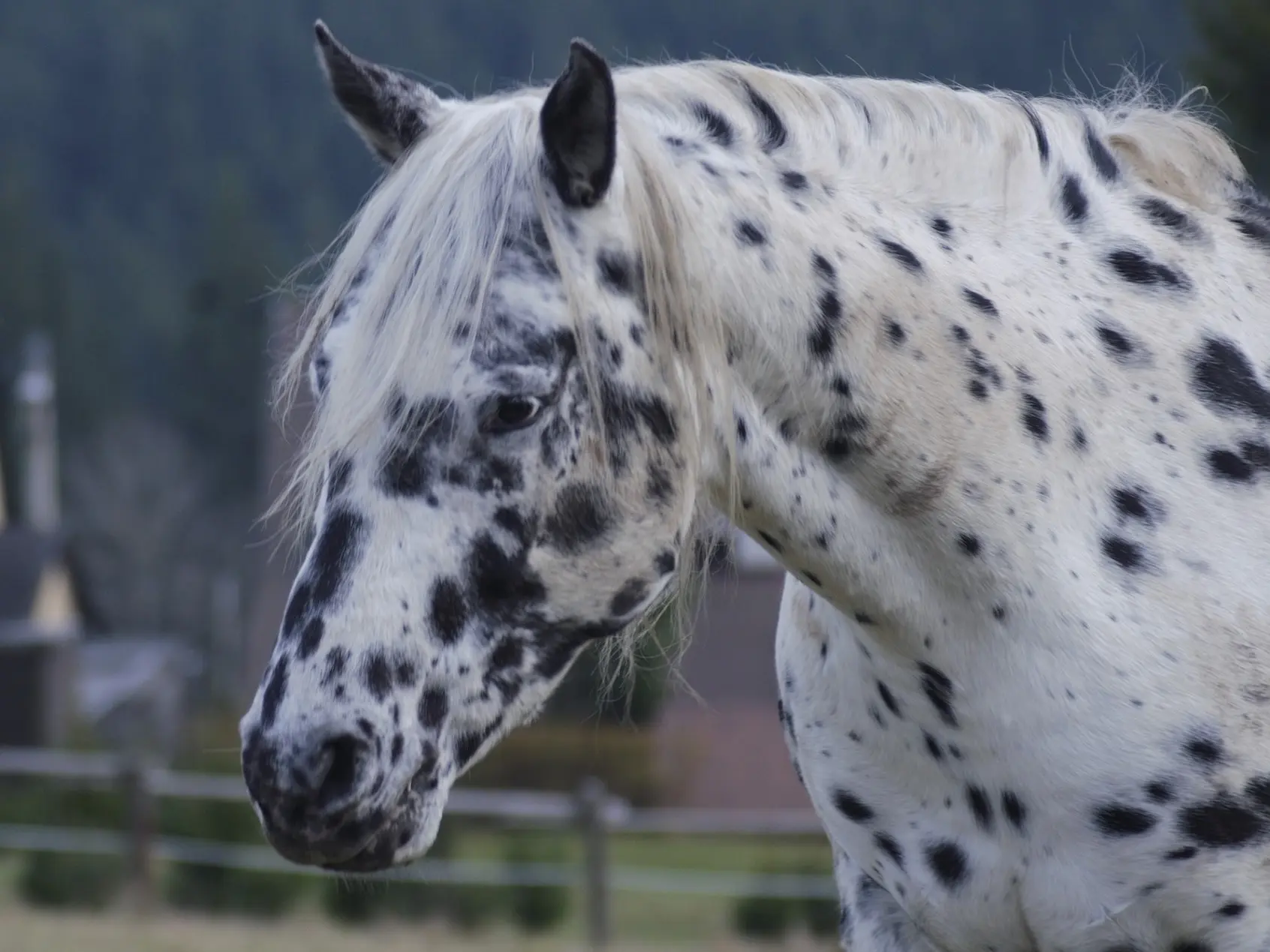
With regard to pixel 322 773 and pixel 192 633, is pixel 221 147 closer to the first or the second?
pixel 192 633

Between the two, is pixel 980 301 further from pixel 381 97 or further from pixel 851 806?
pixel 381 97

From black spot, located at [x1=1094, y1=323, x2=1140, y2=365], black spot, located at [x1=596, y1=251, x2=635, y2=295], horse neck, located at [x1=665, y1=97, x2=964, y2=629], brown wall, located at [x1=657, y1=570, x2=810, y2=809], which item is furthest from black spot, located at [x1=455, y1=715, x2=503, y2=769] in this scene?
brown wall, located at [x1=657, y1=570, x2=810, y2=809]

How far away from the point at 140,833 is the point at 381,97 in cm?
1079

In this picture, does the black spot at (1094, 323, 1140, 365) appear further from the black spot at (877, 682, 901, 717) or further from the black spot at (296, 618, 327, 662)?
the black spot at (296, 618, 327, 662)

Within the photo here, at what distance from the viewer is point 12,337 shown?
58.9 m

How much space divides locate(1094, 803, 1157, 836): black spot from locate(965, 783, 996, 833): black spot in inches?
6.2

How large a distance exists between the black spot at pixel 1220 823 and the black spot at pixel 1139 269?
0.85 m

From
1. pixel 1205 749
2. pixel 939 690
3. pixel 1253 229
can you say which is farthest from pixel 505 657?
pixel 1253 229

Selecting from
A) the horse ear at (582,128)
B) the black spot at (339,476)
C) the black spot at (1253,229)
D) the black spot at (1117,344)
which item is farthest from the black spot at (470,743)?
the black spot at (1253,229)

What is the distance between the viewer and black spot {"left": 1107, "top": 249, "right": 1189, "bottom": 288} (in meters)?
2.86

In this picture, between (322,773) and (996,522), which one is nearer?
(322,773)

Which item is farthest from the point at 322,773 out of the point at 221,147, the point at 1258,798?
the point at 221,147

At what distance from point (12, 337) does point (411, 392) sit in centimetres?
6059

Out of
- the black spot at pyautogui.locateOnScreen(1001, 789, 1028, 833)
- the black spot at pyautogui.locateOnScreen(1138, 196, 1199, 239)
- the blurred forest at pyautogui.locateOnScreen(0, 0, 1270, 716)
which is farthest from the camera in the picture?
the blurred forest at pyautogui.locateOnScreen(0, 0, 1270, 716)
